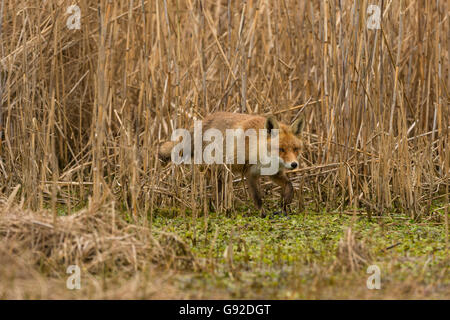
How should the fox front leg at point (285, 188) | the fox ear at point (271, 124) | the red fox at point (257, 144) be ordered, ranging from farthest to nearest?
the fox front leg at point (285, 188) < the red fox at point (257, 144) < the fox ear at point (271, 124)

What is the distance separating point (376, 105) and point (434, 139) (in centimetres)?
127

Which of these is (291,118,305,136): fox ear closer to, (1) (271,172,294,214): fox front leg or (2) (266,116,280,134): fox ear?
(2) (266,116,280,134): fox ear

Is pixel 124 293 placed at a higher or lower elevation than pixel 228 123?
lower

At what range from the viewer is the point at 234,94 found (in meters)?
6.34

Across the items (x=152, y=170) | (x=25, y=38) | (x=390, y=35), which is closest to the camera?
(x=152, y=170)

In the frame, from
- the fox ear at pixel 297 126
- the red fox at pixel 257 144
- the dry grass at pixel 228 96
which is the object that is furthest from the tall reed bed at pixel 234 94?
the fox ear at pixel 297 126

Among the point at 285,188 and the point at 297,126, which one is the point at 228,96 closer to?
the point at 297,126

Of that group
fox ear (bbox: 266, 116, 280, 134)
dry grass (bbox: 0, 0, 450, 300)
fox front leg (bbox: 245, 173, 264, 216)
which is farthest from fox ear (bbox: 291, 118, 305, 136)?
fox front leg (bbox: 245, 173, 264, 216)

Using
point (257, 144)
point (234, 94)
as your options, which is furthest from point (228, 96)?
point (257, 144)

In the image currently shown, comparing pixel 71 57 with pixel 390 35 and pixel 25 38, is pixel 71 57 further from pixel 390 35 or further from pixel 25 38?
pixel 390 35

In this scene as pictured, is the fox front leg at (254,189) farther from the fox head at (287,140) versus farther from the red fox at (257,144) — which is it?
the fox head at (287,140)

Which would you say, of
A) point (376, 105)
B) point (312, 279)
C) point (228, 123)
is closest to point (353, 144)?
point (376, 105)

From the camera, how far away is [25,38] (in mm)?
5512

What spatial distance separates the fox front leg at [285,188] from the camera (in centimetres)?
563
